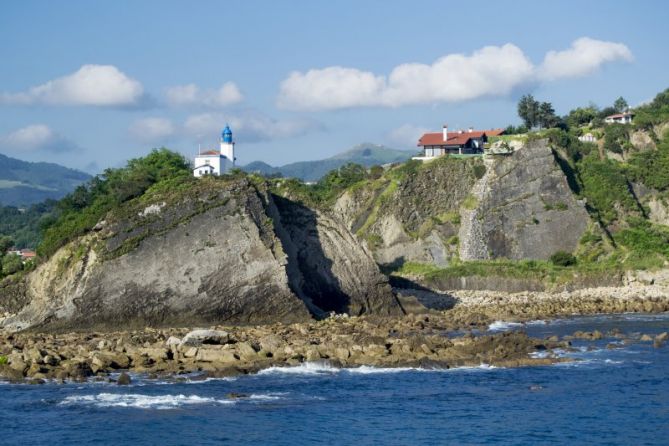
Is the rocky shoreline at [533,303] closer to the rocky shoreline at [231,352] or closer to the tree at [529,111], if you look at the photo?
the rocky shoreline at [231,352]

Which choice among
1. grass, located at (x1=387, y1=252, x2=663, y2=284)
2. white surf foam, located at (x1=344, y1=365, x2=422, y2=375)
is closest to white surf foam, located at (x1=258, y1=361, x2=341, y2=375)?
white surf foam, located at (x1=344, y1=365, x2=422, y2=375)

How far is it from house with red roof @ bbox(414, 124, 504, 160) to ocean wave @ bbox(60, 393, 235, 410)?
58.8 metres

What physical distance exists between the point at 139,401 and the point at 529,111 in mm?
77907

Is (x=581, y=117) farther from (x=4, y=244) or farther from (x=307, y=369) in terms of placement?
(x=307, y=369)

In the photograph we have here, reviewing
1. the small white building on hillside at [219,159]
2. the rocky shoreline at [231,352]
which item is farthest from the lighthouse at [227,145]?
the rocky shoreline at [231,352]

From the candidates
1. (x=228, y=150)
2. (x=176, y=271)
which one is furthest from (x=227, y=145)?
(x=176, y=271)

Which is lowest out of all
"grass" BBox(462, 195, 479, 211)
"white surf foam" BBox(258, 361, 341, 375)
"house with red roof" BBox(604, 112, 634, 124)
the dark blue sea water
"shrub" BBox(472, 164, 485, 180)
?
the dark blue sea water

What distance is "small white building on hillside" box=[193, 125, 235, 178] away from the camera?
315 feet

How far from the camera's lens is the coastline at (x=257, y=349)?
41.5m

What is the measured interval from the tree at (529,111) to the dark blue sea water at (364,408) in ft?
217

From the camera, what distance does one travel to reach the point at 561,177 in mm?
85062

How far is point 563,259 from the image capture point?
Result: 79.1 m

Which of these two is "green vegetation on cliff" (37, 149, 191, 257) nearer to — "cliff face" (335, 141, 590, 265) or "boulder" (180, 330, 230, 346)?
"boulder" (180, 330, 230, 346)

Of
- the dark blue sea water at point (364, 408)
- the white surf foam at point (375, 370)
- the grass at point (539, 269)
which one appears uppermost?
the grass at point (539, 269)
